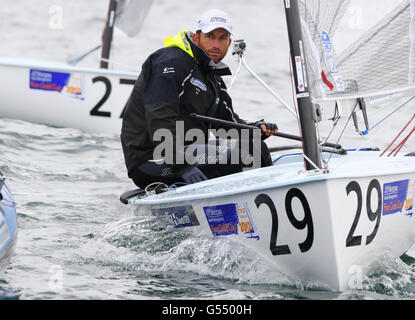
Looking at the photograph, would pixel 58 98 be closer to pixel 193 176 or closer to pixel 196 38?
pixel 196 38

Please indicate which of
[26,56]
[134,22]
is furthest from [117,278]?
[26,56]

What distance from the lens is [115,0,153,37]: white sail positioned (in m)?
8.31

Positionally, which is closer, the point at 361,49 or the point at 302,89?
the point at 302,89

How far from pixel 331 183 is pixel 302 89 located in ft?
1.50

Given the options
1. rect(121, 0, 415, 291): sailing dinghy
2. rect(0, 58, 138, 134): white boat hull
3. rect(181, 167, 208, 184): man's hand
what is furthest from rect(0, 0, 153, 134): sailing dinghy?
rect(121, 0, 415, 291): sailing dinghy

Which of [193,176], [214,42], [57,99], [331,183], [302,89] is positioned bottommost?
[331,183]

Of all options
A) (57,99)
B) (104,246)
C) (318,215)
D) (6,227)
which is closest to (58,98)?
(57,99)

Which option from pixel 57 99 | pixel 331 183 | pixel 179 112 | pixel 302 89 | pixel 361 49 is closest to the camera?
pixel 331 183

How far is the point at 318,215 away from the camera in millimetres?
3223

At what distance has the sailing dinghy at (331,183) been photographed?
10.7ft

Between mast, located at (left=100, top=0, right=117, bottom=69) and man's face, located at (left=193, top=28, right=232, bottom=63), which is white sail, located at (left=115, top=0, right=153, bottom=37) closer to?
mast, located at (left=100, top=0, right=117, bottom=69)

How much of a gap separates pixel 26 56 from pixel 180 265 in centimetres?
889

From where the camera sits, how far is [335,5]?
350cm
